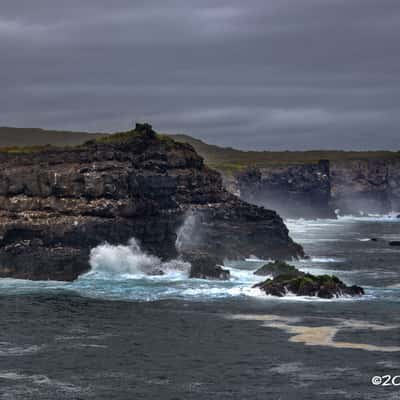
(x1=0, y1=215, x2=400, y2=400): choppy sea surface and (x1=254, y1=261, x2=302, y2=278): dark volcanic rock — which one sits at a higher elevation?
(x1=254, y1=261, x2=302, y2=278): dark volcanic rock

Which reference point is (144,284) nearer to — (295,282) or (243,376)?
(295,282)

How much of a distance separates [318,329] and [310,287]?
21.0 meters

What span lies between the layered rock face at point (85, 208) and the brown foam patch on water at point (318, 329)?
36.0 m

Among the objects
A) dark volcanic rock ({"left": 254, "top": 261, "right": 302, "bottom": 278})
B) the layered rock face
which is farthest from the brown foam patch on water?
the layered rock face

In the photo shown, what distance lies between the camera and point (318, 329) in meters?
84.4

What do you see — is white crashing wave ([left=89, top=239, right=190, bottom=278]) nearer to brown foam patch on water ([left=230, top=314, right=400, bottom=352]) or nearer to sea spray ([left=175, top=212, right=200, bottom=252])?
sea spray ([left=175, top=212, right=200, bottom=252])

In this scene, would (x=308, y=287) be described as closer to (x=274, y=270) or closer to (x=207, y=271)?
(x=274, y=270)

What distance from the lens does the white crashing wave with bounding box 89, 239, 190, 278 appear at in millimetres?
123000

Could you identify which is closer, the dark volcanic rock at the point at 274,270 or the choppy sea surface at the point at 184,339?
the choppy sea surface at the point at 184,339

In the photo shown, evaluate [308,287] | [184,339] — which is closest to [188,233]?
[308,287]

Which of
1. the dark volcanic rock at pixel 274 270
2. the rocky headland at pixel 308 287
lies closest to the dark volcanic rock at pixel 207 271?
the dark volcanic rock at pixel 274 270

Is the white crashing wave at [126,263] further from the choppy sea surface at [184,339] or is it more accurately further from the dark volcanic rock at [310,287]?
the dark volcanic rock at [310,287]

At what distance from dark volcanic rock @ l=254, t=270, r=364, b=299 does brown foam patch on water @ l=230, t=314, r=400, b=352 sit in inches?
557

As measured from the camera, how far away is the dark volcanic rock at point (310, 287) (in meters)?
104
